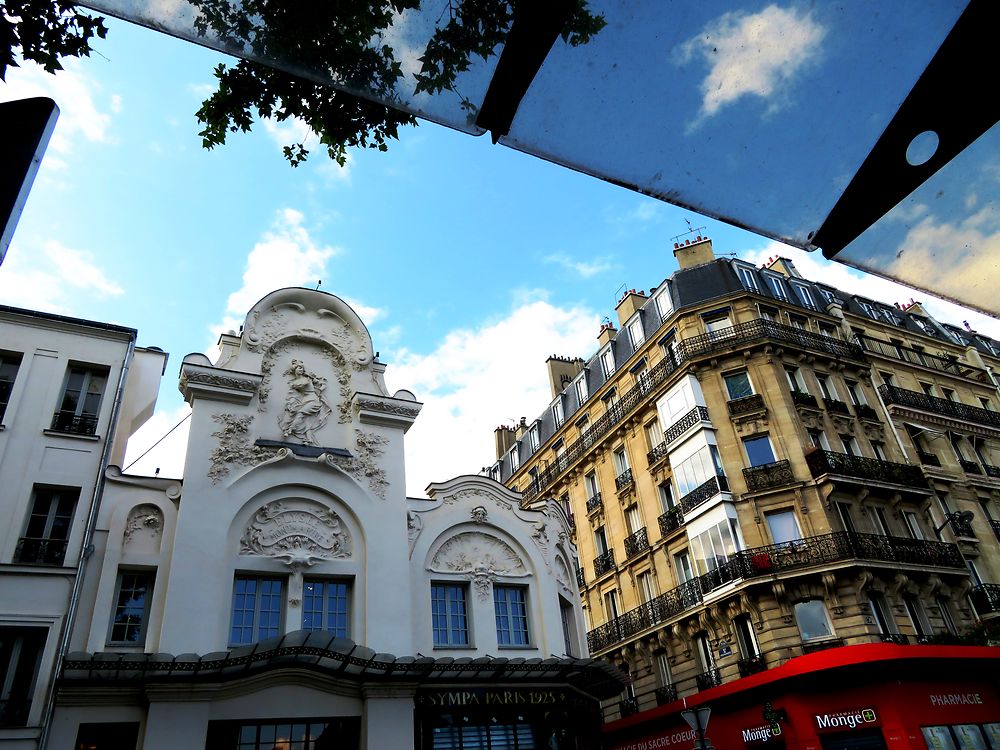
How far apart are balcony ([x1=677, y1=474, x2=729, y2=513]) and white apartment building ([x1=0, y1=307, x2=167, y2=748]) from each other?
1976 centimetres

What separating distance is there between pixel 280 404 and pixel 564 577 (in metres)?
10.2

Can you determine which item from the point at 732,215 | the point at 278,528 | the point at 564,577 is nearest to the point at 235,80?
the point at 732,215

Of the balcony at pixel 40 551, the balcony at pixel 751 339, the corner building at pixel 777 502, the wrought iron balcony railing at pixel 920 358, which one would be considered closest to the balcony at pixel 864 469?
the corner building at pixel 777 502

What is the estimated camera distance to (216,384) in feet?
61.1

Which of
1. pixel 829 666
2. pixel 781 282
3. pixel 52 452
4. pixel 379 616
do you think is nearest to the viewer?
pixel 52 452

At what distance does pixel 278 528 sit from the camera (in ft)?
58.3

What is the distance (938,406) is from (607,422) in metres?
15.7

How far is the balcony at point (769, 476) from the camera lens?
2639 centimetres

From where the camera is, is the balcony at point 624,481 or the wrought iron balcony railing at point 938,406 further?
the balcony at point 624,481

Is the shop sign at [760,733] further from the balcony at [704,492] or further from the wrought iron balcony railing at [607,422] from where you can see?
the wrought iron balcony railing at [607,422]

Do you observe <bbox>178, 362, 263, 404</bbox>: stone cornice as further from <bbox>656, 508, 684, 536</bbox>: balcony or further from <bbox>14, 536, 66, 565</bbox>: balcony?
<bbox>656, 508, 684, 536</bbox>: balcony

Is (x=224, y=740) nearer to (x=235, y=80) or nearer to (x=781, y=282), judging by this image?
(x=235, y=80)

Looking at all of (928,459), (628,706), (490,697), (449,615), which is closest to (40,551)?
(449,615)

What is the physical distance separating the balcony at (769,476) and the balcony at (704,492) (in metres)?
0.93
